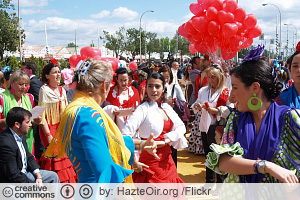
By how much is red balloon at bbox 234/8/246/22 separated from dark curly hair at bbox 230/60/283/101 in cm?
524

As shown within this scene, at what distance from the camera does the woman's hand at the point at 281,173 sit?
5.14 feet

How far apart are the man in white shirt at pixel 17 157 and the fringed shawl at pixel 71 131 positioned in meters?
1.77

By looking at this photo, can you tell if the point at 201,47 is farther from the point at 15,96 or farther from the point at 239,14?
the point at 15,96

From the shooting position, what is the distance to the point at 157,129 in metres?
3.53

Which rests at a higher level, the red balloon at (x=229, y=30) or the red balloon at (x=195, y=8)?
the red balloon at (x=195, y=8)

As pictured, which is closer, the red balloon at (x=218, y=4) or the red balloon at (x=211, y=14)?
the red balloon at (x=211, y=14)

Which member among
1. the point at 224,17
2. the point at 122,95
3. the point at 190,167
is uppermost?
the point at 224,17

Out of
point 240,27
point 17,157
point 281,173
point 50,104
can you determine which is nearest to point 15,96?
point 50,104

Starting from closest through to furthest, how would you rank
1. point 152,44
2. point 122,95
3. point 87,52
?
point 87,52 → point 122,95 → point 152,44

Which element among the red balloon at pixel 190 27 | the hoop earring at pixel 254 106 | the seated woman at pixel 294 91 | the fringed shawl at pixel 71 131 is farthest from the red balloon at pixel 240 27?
the fringed shawl at pixel 71 131

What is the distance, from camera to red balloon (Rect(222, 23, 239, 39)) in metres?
6.29

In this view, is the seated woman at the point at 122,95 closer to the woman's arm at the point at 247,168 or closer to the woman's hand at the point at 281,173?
the woman's arm at the point at 247,168

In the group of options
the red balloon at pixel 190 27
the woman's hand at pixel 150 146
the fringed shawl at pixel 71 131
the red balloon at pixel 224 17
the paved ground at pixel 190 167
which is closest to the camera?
the fringed shawl at pixel 71 131

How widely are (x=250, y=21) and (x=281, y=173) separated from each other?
585cm
